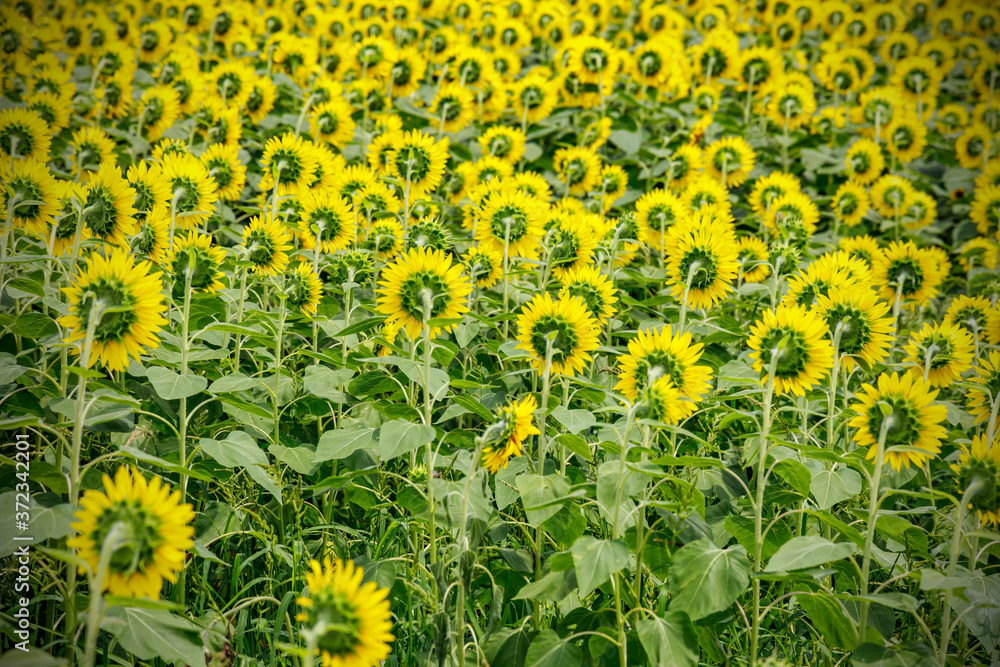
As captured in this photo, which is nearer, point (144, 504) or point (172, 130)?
point (144, 504)

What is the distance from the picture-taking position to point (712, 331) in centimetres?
254

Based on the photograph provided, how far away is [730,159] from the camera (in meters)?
3.78

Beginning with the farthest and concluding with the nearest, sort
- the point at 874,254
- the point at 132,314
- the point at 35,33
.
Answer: the point at 35,33, the point at 874,254, the point at 132,314

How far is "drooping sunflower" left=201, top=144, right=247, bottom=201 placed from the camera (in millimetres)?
2889

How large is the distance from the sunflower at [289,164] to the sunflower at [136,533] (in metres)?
1.88

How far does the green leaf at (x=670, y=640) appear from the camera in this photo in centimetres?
140

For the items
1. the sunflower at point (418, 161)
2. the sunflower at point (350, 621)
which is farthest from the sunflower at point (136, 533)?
the sunflower at point (418, 161)

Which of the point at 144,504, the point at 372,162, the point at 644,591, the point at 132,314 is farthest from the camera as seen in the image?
the point at 372,162

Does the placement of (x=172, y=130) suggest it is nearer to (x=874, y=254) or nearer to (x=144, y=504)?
(x=144, y=504)

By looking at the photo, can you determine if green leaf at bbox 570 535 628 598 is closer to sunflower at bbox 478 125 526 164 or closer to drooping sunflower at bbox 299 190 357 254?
drooping sunflower at bbox 299 190 357 254

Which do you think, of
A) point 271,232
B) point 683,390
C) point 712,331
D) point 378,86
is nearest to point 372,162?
point 271,232

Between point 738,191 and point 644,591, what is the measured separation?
11.4 ft

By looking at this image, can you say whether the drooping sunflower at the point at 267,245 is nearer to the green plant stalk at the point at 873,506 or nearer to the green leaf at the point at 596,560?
the green leaf at the point at 596,560

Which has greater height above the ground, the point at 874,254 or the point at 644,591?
the point at 874,254
